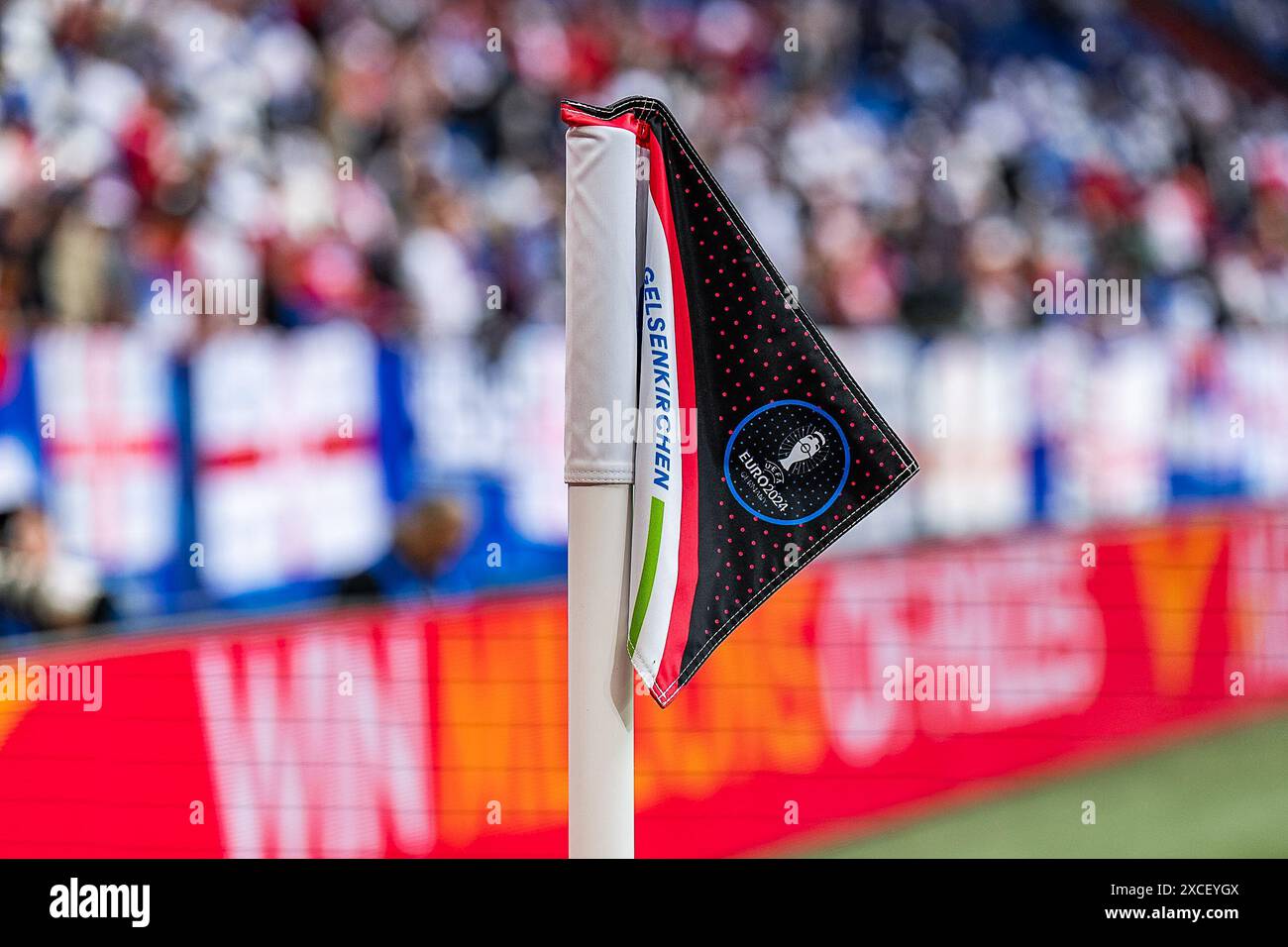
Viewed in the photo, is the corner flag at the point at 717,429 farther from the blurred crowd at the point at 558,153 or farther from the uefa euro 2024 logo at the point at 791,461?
the blurred crowd at the point at 558,153

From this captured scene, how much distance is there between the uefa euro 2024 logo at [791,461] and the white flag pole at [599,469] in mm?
184

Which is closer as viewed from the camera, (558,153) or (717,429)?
(717,429)

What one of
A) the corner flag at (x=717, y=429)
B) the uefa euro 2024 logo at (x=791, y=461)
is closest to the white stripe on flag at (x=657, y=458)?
the corner flag at (x=717, y=429)

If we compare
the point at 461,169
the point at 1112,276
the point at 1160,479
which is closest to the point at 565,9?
the point at 461,169

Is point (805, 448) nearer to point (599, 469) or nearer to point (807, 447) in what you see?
point (807, 447)

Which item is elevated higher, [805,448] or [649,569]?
[805,448]

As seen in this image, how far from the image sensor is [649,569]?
5.67 ft

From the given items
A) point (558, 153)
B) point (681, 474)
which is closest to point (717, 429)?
point (681, 474)

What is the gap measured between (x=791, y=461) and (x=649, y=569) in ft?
0.87

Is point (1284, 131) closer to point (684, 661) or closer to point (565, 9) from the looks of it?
point (565, 9)

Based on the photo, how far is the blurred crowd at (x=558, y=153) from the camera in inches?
140

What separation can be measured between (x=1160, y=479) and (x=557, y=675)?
2.29 m

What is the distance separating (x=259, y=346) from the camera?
3562 mm

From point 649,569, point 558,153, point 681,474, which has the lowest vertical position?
point 649,569
